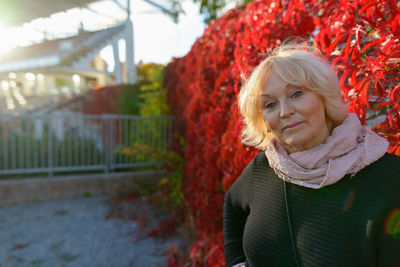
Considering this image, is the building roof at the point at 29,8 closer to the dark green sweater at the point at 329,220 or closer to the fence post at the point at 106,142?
the fence post at the point at 106,142

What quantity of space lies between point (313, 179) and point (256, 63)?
1111mm

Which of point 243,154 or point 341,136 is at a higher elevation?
point 341,136

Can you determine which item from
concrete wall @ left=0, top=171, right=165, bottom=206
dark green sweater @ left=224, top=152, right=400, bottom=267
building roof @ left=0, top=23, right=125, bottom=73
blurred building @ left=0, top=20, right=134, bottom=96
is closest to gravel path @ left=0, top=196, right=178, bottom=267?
concrete wall @ left=0, top=171, right=165, bottom=206

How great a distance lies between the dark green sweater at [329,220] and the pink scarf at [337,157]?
44mm

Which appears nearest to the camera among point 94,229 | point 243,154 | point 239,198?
point 239,198

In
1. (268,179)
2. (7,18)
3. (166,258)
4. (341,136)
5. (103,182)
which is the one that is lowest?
(166,258)

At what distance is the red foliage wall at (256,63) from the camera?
1131 mm

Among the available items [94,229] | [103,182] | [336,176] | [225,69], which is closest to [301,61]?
[336,176]

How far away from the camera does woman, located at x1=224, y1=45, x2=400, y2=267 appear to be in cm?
92

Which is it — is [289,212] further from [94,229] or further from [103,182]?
[103,182]

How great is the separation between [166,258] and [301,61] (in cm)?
289

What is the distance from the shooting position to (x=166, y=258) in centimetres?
319

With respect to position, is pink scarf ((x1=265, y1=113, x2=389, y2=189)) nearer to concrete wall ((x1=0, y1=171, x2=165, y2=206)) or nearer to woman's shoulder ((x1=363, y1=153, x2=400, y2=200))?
woman's shoulder ((x1=363, y1=153, x2=400, y2=200))

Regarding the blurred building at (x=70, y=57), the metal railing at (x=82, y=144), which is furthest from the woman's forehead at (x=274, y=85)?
the blurred building at (x=70, y=57)
